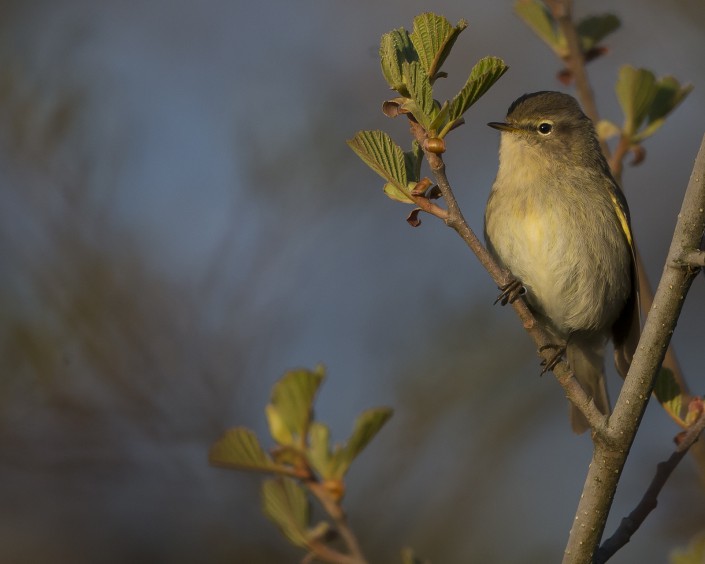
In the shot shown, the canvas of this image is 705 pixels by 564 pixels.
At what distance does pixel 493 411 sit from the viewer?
546 cm

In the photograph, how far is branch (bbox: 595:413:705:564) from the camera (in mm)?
2164

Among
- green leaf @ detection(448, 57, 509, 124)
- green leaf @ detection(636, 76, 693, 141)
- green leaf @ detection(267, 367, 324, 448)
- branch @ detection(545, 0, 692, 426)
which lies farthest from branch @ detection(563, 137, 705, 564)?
green leaf @ detection(636, 76, 693, 141)

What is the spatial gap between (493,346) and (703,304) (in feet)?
5.21

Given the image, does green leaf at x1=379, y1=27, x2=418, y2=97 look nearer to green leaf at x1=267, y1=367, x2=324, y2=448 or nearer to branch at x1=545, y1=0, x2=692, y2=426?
green leaf at x1=267, y1=367, x2=324, y2=448

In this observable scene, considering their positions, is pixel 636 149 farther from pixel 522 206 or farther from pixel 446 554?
pixel 446 554

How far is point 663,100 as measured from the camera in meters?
2.88

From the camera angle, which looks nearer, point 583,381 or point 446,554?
point 583,381

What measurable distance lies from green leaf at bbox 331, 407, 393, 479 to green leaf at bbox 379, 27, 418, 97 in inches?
28.8

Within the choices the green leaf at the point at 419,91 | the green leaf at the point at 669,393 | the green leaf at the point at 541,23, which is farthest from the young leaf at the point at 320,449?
the green leaf at the point at 541,23

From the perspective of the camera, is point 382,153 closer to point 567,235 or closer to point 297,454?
point 297,454

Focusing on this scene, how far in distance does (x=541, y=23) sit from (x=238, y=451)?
197 cm

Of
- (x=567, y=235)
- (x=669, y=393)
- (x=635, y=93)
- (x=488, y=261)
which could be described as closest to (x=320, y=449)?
(x=488, y=261)

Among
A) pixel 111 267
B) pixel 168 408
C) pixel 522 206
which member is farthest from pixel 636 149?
pixel 111 267

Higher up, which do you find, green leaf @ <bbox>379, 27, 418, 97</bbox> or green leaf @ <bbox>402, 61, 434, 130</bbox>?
green leaf @ <bbox>379, 27, 418, 97</bbox>
